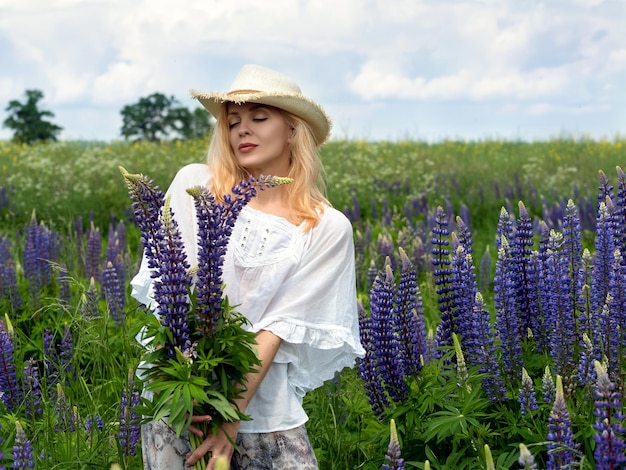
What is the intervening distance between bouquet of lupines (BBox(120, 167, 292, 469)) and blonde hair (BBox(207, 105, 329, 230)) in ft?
2.33

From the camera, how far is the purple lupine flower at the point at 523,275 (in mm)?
4129

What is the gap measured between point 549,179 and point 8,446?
13307 millimetres

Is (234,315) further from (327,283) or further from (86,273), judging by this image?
(86,273)

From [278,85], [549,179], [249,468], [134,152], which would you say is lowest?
[249,468]

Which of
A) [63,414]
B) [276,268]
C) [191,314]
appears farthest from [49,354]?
[191,314]

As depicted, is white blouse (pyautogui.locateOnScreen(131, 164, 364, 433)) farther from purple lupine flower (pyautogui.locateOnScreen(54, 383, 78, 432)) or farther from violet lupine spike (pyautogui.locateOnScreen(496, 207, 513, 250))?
violet lupine spike (pyautogui.locateOnScreen(496, 207, 513, 250))

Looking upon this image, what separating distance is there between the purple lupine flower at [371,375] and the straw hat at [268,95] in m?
1.10

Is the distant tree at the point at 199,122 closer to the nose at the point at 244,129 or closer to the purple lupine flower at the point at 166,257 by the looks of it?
the nose at the point at 244,129

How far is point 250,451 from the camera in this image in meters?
3.43

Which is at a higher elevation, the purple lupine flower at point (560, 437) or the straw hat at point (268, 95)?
the straw hat at point (268, 95)

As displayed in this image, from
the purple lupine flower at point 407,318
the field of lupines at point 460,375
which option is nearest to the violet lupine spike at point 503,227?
the field of lupines at point 460,375

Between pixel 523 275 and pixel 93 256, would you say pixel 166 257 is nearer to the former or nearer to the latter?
pixel 523 275

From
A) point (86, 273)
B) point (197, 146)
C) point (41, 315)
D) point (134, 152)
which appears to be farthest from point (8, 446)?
point (197, 146)

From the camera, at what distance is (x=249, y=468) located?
11.3ft
